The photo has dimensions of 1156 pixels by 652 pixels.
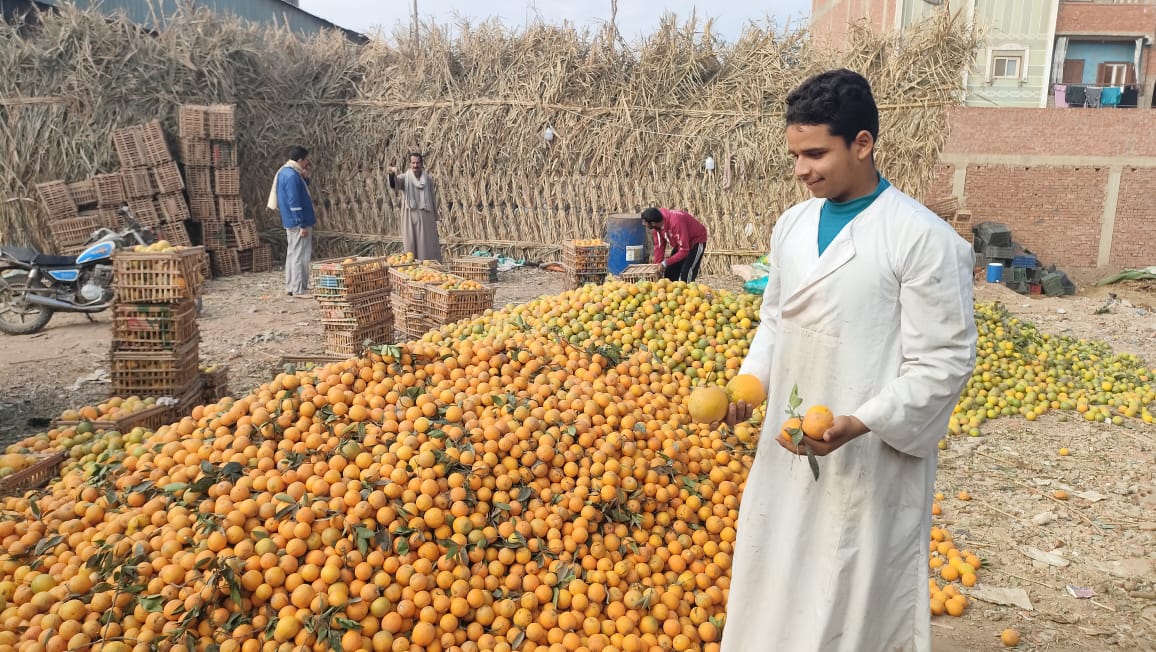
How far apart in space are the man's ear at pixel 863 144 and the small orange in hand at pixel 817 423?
28.5 inches

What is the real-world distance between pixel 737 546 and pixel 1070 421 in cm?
518

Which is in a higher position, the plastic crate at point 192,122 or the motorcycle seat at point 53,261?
the plastic crate at point 192,122

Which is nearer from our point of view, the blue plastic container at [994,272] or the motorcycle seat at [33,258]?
the motorcycle seat at [33,258]

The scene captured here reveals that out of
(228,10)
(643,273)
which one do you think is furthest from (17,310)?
(228,10)

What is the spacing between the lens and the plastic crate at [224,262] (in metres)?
12.5

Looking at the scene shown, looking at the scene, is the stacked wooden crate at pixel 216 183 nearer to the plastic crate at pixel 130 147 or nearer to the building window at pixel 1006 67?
the plastic crate at pixel 130 147

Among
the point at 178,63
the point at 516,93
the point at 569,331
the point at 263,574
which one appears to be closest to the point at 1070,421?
the point at 569,331

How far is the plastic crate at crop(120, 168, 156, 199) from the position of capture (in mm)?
11523

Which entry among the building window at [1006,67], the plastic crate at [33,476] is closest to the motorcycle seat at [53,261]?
the plastic crate at [33,476]

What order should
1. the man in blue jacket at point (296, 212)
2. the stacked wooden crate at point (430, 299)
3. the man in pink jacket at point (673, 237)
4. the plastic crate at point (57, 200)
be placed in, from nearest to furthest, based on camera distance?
the stacked wooden crate at point (430, 299)
the man in pink jacket at point (673, 237)
the man in blue jacket at point (296, 212)
the plastic crate at point (57, 200)

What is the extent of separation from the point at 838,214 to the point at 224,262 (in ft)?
42.2

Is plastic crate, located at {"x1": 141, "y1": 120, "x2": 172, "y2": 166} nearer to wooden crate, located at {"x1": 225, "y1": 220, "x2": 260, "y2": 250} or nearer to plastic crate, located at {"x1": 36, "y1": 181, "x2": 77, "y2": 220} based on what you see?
plastic crate, located at {"x1": 36, "y1": 181, "x2": 77, "y2": 220}

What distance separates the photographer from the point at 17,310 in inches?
321

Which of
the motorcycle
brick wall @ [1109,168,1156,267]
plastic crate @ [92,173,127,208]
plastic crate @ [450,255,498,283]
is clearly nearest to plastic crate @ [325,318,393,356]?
plastic crate @ [450,255,498,283]
